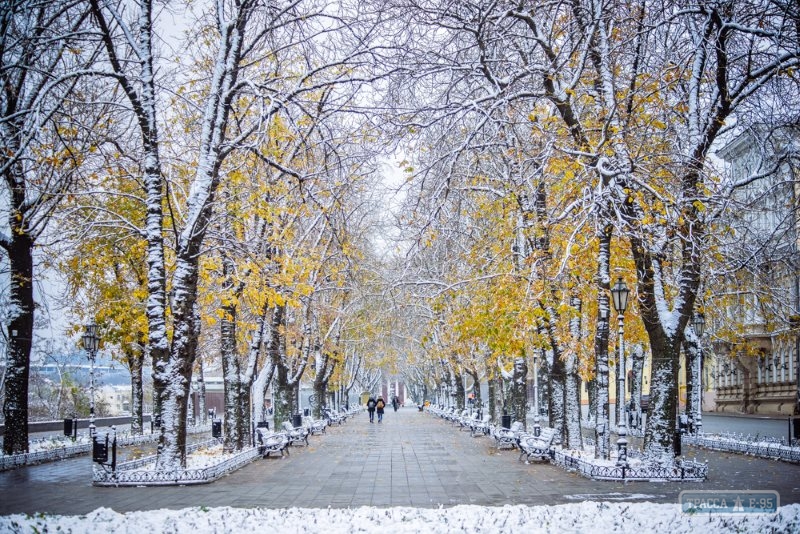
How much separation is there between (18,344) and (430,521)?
14.6 meters

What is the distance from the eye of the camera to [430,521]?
10.3 metres

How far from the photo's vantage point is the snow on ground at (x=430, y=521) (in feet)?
31.2

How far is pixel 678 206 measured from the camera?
13.4 meters

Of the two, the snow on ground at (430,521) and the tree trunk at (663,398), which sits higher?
the tree trunk at (663,398)

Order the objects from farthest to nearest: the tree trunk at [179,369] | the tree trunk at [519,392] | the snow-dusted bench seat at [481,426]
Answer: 1. the snow-dusted bench seat at [481,426]
2. the tree trunk at [519,392]
3. the tree trunk at [179,369]

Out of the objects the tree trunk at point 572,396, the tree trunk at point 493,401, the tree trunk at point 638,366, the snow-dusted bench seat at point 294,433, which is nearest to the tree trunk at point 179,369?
the snow-dusted bench seat at point 294,433

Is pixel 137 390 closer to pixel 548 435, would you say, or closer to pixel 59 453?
pixel 59 453

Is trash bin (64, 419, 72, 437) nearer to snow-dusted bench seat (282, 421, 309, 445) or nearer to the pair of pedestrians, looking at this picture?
snow-dusted bench seat (282, 421, 309, 445)

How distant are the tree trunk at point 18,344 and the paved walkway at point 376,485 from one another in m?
1.06

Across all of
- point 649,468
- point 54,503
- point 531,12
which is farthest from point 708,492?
point 54,503

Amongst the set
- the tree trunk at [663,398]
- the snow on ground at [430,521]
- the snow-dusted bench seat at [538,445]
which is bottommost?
the snow-dusted bench seat at [538,445]

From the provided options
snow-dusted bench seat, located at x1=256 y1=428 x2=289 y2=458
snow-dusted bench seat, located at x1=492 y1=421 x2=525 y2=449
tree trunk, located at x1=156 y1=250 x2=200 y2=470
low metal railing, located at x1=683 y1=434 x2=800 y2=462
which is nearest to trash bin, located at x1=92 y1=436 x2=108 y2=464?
tree trunk, located at x1=156 y1=250 x2=200 y2=470

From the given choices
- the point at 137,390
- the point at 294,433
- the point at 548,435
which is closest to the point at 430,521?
the point at 548,435

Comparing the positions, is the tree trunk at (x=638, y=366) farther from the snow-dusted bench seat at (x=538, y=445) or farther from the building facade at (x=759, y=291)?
the snow-dusted bench seat at (x=538, y=445)
